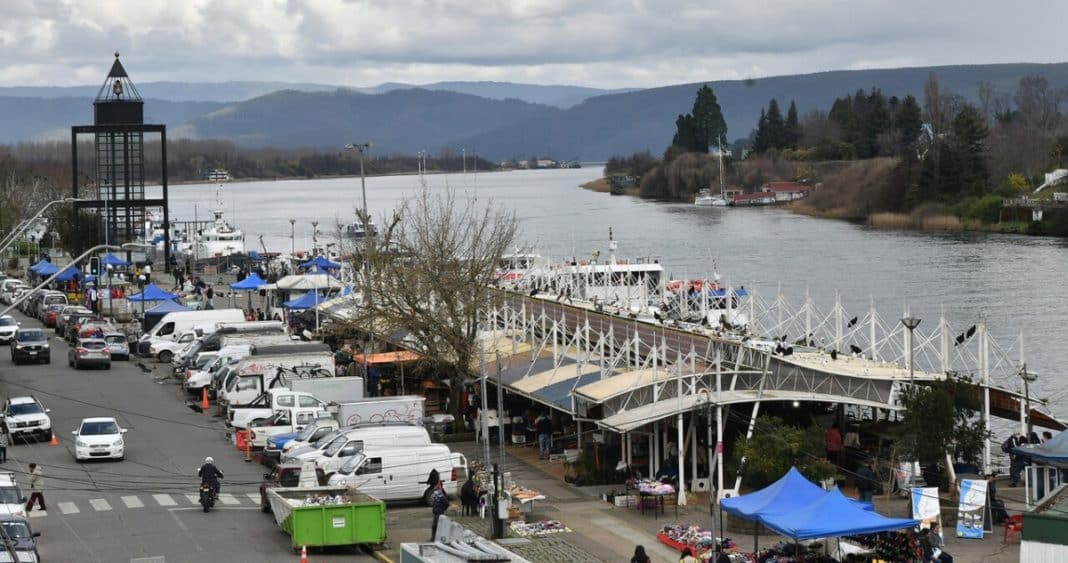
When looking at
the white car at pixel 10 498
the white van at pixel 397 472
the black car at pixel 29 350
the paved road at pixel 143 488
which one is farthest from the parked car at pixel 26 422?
the black car at pixel 29 350

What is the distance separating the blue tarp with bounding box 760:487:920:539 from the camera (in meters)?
22.9

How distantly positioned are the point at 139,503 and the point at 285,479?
2.71 meters

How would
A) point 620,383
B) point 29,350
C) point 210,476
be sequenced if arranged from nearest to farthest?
point 210,476, point 620,383, point 29,350

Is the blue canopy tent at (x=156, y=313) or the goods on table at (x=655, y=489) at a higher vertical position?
the blue canopy tent at (x=156, y=313)

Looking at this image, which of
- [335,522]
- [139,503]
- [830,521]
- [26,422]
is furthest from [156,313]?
[830,521]

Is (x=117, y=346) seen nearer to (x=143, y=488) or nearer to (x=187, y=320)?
(x=187, y=320)

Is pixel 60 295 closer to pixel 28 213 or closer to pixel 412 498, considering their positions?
pixel 412 498

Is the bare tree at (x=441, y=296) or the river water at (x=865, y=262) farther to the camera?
the river water at (x=865, y=262)

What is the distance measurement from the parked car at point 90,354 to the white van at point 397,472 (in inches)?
875

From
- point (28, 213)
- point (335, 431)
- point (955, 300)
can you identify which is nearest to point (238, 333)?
point (335, 431)

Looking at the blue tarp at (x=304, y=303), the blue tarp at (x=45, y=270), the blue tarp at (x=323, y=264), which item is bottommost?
the blue tarp at (x=304, y=303)

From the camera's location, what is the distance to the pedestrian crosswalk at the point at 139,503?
2847 cm

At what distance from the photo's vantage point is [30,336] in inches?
2009

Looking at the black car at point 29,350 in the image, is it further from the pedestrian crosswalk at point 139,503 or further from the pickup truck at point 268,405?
the pedestrian crosswalk at point 139,503
